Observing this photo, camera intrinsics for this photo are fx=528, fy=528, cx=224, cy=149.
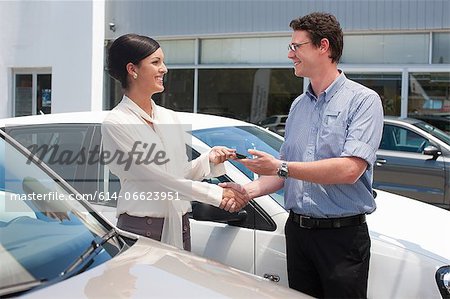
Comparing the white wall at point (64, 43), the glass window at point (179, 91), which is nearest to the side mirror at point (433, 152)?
the glass window at point (179, 91)

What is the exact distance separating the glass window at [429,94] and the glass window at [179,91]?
5.26m

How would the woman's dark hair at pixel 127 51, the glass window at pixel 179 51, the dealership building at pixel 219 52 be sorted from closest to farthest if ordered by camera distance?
the woman's dark hair at pixel 127 51, the dealership building at pixel 219 52, the glass window at pixel 179 51

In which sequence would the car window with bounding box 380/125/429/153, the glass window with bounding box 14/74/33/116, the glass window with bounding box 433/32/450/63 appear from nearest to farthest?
the car window with bounding box 380/125/429/153 → the glass window with bounding box 433/32/450/63 → the glass window with bounding box 14/74/33/116

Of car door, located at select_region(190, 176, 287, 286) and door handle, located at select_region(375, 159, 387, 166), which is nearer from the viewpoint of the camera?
car door, located at select_region(190, 176, 287, 286)

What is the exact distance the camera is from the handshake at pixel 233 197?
279cm

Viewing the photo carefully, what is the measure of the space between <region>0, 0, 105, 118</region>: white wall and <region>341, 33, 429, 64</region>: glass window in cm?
624

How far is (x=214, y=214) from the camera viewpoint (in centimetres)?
289

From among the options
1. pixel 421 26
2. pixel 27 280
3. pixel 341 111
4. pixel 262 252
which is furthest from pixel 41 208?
pixel 421 26

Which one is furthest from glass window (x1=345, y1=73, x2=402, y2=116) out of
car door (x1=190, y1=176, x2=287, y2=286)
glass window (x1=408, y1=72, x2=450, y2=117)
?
car door (x1=190, y1=176, x2=287, y2=286)

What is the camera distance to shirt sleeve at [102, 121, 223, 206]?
104 inches

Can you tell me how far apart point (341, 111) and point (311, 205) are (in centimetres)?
49

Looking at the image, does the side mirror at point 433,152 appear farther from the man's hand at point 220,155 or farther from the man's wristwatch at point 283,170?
the man's wristwatch at point 283,170

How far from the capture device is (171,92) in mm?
13633

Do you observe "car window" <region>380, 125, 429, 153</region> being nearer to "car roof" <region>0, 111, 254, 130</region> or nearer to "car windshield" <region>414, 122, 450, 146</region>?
"car windshield" <region>414, 122, 450, 146</region>
